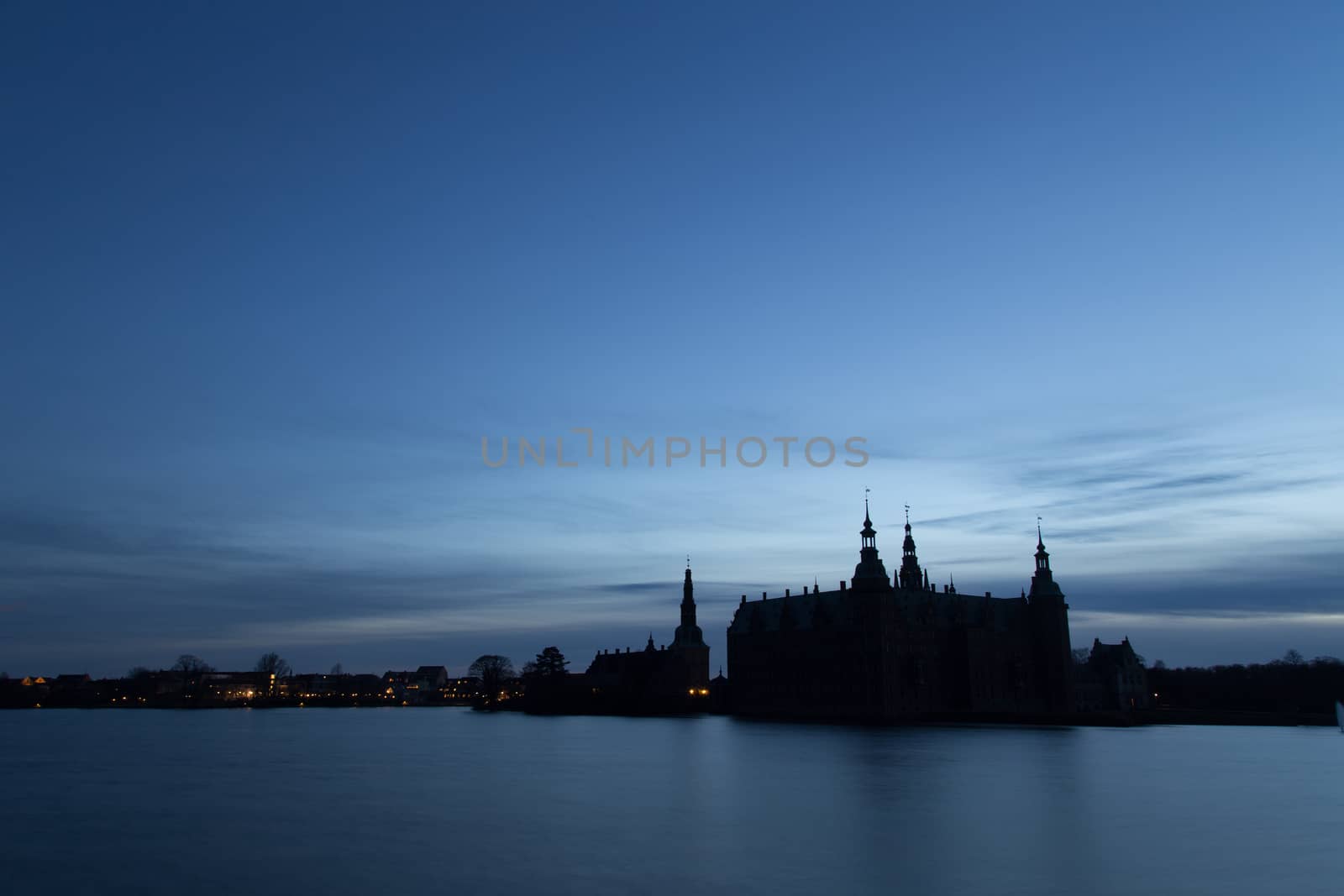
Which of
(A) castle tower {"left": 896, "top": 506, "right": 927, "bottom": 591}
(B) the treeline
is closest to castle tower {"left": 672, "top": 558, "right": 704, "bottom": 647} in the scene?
(A) castle tower {"left": 896, "top": 506, "right": 927, "bottom": 591}

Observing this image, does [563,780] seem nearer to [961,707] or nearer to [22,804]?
[22,804]

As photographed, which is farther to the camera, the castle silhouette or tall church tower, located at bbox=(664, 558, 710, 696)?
tall church tower, located at bbox=(664, 558, 710, 696)

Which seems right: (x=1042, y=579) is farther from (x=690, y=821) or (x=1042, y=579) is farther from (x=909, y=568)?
(x=690, y=821)

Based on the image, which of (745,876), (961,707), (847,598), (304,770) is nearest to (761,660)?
(847,598)

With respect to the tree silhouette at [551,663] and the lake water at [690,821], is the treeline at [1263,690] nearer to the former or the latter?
the lake water at [690,821]

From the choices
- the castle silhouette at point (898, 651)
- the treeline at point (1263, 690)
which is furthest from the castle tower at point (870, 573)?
the treeline at point (1263, 690)

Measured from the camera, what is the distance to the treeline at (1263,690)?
13638 cm

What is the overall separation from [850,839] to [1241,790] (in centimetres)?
2658

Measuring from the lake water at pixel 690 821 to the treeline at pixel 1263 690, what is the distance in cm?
6834

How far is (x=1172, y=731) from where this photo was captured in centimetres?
10856

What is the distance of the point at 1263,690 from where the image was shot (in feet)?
478

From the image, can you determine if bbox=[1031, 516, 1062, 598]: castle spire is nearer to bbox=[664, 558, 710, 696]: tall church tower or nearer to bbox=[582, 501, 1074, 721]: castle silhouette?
bbox=[582, 501, 1074, 721]: castle silhouette

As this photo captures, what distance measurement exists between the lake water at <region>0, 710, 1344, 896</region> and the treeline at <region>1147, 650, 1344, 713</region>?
224ft

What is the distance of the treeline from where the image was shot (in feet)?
447
